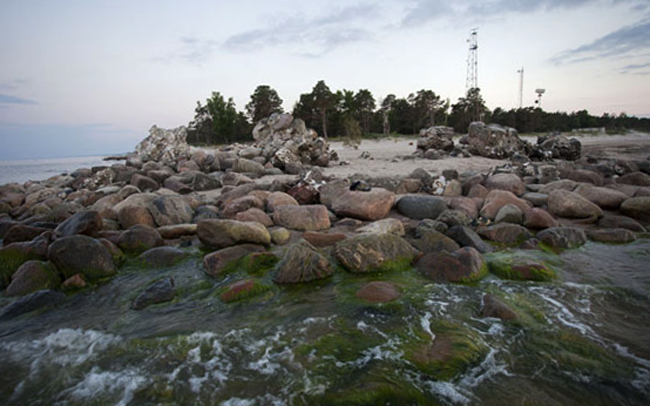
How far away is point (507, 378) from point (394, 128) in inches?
2175

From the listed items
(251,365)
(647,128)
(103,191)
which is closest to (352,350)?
(251,365)

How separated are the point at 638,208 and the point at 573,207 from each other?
46.1 inches

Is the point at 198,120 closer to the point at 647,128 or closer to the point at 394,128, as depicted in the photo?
the point at 394,128

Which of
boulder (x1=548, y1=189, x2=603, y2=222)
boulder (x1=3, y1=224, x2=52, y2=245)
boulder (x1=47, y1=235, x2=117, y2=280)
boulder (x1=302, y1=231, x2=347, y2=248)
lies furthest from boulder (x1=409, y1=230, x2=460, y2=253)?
boulder (x1=3, y1=224, x2=52, y2=245)

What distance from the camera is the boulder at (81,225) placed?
503 centimetres

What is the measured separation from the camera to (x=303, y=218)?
619cm

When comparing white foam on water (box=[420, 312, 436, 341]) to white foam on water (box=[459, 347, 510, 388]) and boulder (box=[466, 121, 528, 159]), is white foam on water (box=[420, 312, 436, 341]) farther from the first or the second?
boulder (box=[466, 121, 528, 159])

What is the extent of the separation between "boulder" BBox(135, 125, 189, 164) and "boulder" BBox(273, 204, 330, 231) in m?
14.9

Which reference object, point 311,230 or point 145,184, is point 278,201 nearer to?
point 311,230

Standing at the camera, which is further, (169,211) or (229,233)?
(169,211)

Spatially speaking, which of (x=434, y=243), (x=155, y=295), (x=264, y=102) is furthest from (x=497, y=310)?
(x=264, y=102)

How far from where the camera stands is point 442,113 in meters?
52.4

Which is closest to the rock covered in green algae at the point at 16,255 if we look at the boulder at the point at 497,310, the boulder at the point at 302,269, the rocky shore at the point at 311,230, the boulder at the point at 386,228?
the rocky shore at the point at 311,230

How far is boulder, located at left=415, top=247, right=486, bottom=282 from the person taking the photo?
4.10m
